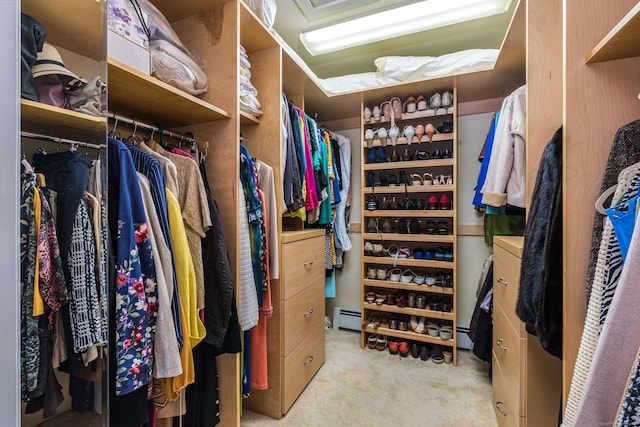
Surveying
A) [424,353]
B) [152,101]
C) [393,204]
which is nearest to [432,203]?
[393,204]

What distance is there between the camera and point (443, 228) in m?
2.18

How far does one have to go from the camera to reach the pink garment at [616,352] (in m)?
0.48

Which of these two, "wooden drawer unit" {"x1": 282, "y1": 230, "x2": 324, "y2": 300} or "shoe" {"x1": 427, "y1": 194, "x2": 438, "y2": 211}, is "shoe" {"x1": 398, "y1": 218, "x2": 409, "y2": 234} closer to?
"shoe" {"x1": 427, "y1": 194, "x2": 438, "y2": 211}

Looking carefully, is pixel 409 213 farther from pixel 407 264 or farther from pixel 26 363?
pixel 26 363

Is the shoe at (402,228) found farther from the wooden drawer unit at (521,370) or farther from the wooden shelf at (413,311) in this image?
the wooden drawer unit at (521,370)

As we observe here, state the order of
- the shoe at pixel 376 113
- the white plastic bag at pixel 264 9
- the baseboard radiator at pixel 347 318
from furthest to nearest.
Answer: the baseboard radiator at pixel 347 318
the shoe at pixel 376 113
the white plastic bag at pixel 264 9

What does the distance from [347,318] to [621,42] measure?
2.49 metres

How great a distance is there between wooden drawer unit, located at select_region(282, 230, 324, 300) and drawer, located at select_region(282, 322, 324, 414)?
36 centimetres

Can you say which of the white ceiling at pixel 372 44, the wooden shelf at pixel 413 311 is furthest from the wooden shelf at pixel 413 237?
the white ceiling at pixel 372 44

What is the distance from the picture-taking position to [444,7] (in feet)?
5.35

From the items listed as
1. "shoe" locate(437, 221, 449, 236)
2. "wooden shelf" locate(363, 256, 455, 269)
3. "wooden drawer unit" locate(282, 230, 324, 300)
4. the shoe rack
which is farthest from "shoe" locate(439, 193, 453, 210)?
"wooden drawer unit" locate(282, 230, 324, 300)

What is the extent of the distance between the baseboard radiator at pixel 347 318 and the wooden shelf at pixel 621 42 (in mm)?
2363

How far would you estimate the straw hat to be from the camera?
1.97 feet

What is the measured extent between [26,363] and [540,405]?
154 centimetres
